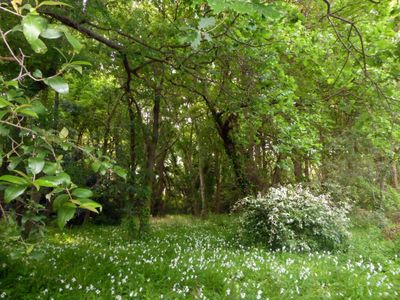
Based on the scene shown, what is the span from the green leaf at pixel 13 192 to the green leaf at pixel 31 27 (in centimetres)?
47

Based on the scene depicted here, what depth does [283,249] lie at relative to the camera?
7.60m

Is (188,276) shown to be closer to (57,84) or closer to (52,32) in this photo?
(57,84)

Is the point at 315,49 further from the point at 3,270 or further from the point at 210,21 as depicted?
the point at 3,270

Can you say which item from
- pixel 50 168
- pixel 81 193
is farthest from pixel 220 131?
pixel 81 193

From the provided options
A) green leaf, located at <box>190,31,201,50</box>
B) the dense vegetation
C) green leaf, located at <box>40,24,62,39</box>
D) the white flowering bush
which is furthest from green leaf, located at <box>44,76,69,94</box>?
the white flowering bush

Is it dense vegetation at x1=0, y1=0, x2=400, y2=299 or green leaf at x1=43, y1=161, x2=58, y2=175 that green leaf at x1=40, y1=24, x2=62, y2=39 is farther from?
green leaf at x1=43, y1=161, x2=58, y2=175

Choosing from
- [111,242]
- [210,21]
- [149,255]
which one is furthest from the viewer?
[111,242]

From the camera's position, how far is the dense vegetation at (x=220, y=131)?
69.9 inches

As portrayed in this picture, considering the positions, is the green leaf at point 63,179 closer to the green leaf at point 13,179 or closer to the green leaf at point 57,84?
the green leaf at point 13,179

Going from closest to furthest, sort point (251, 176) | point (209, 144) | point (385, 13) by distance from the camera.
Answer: point (385, 13)
point (251, 176)
point (209, 144)

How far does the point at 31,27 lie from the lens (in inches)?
39.1

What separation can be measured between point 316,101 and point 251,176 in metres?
6.52

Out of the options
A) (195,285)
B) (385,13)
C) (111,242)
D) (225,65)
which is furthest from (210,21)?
(111,242)

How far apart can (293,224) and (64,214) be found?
8.21 meters
